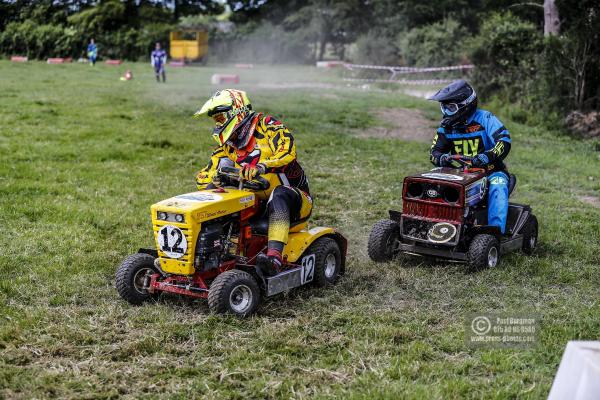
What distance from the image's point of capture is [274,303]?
6.96 metres

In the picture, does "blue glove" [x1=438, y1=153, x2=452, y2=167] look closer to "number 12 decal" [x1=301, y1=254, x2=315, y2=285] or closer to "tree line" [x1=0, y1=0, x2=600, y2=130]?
"number 12 decal" [x1=301, y1=254, x2=315, y2=285]

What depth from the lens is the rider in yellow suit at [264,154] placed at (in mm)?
6992

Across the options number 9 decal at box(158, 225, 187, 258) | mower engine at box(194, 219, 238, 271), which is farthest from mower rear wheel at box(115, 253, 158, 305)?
mower engine at box(194, 219, 238, 271)

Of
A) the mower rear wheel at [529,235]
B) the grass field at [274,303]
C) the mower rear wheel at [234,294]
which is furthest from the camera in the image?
the mower rear wheel at [529,235]

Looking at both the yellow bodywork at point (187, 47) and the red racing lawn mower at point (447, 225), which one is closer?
the red racing lawn mower at point (447, 225)

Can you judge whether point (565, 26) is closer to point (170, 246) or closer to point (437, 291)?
point (437, 291)

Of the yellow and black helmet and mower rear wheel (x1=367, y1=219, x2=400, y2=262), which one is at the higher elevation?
the yellow and black helmet

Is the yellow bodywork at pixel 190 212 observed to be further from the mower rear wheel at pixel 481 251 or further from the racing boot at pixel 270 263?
the mower rear wheel at pixel 481 251

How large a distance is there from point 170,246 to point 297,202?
4.47ft

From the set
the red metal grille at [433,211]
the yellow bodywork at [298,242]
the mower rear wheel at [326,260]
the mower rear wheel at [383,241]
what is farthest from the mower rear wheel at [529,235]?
the yellow bodywork at [298,242]

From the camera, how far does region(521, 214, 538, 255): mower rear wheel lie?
8.83 meters

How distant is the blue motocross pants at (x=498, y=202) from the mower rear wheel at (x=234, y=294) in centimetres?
313

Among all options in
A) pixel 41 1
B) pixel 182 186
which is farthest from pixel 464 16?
pixel 182 186

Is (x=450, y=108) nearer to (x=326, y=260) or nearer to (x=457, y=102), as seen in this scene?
(x=457, y=102)
